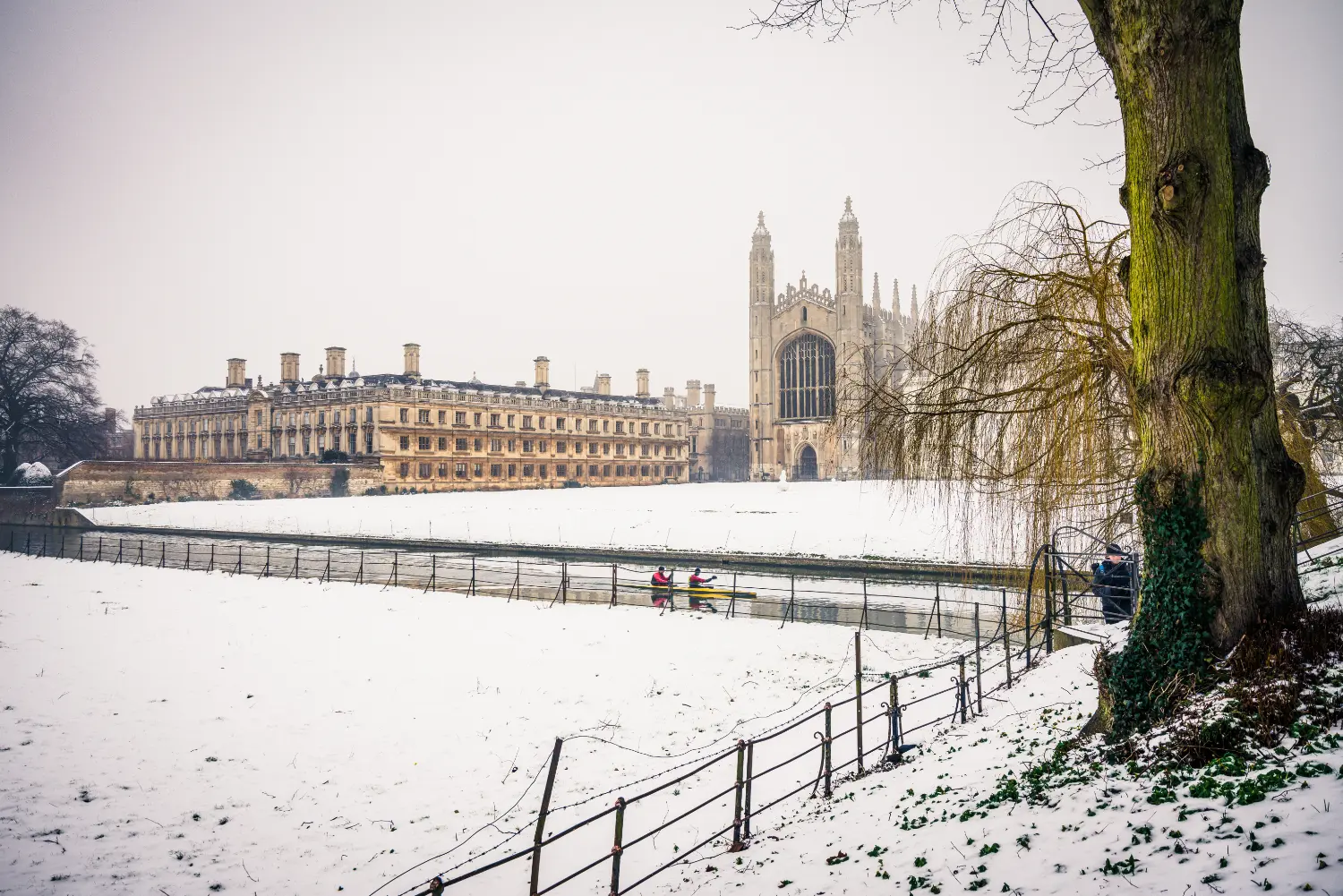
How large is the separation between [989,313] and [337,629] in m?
12.7

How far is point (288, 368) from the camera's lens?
208 feet

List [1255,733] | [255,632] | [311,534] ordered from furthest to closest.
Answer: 1. [311,534]
2. [255,632]
3. [1255,733]

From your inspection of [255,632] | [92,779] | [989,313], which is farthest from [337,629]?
[989,313]

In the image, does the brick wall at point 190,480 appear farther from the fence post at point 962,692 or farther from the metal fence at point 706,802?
the fence post at point 962,692

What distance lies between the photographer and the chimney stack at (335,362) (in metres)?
63.1

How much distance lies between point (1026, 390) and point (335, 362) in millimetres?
64956

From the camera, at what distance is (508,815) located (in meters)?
7.65

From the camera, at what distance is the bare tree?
21.4m

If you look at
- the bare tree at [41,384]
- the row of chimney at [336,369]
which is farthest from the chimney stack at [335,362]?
the bare tree at [41,384]

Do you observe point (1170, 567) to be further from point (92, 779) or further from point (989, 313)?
point (92, 779)

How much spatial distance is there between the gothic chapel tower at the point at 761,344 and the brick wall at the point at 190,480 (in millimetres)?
37884

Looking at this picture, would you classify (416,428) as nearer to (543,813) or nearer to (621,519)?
(621,519)

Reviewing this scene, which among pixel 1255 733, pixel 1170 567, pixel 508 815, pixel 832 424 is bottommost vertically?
pixel 508 815

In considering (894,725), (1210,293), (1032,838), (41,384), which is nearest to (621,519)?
(41,384)
